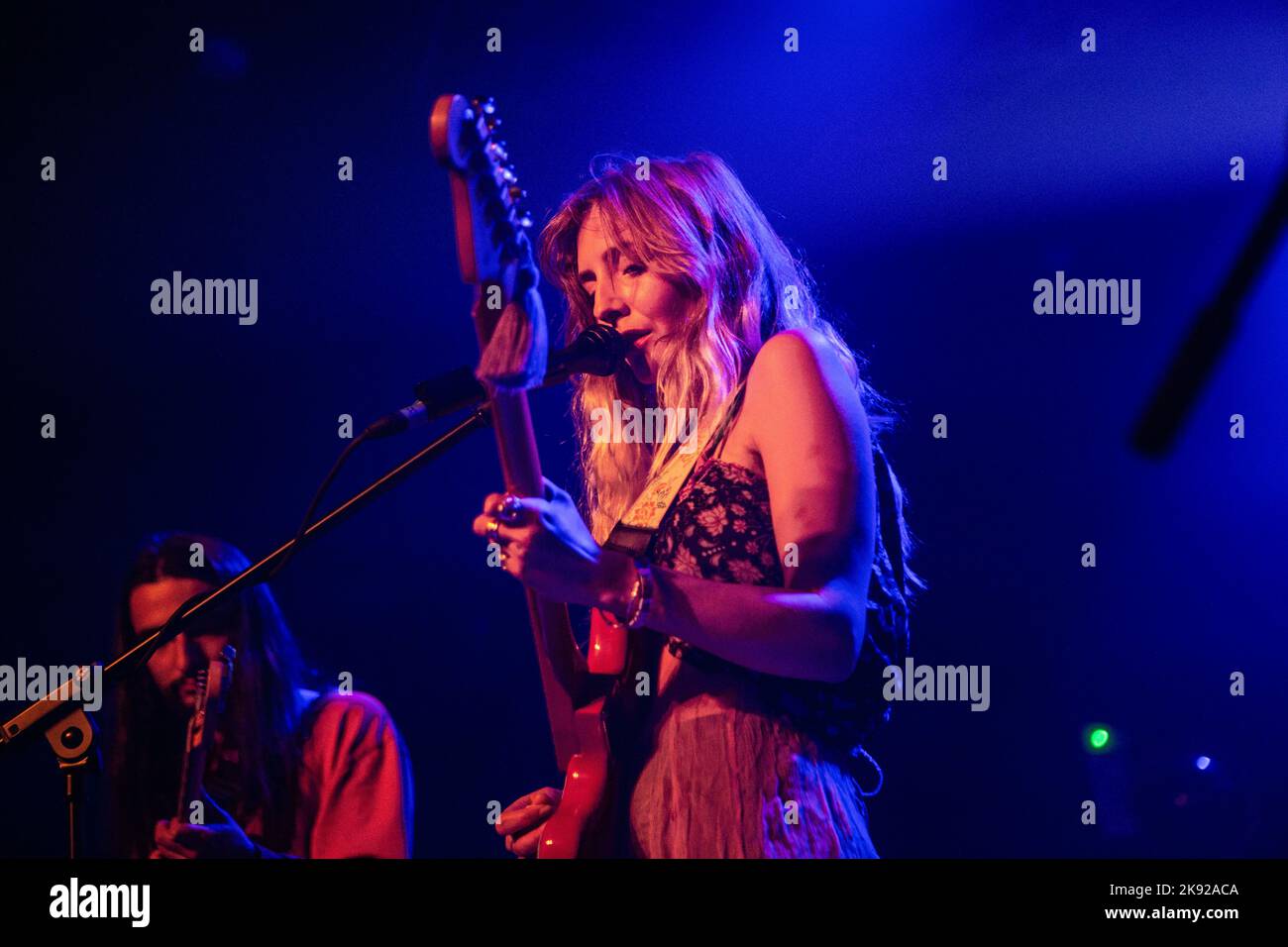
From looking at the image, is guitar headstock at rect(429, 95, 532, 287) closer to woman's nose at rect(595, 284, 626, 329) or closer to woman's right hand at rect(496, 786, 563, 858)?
woman's nose at rect(595, 284, 626, 329)

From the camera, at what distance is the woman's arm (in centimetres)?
135

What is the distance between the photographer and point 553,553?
48.4 inches

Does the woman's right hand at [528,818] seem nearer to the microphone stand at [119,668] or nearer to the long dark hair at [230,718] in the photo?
the microphone stand at [119,668]

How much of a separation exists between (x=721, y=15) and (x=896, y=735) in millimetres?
1618

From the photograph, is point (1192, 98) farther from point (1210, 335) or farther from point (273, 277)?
point (273, 277)

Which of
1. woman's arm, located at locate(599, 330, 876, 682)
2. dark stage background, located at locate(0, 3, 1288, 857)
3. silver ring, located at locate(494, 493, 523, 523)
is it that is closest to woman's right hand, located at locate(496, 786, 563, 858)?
woman's arm, located at locate(599, 330, 876, 682)

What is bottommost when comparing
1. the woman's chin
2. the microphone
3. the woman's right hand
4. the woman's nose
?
the woman's right hand

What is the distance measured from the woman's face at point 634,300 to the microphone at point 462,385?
17 cm

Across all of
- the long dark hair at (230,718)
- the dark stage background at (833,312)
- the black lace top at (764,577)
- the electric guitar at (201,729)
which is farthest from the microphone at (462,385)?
the long dark hair at (230,718)

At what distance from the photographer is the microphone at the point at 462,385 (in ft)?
4.88

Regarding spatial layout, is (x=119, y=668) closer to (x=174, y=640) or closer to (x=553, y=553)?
(x=174, y=640)

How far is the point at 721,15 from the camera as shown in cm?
241

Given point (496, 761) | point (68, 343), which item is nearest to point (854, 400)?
point (496, 761)
